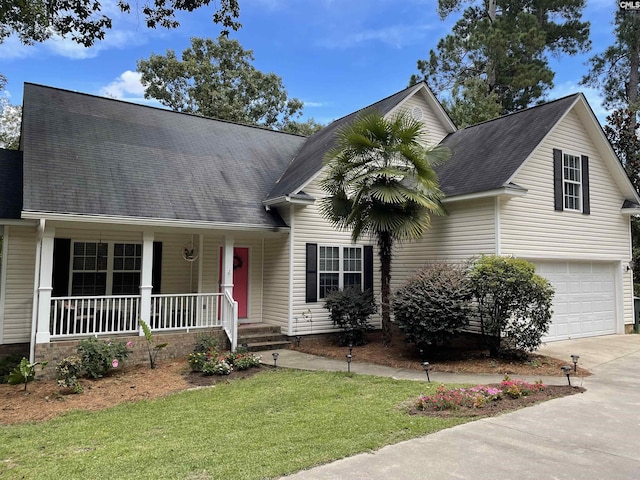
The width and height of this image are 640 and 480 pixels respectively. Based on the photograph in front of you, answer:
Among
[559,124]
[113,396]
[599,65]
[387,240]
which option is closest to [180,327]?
[113,396]

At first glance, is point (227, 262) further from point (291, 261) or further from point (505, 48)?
point (505, 48)

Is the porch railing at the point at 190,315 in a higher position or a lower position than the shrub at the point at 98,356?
higher

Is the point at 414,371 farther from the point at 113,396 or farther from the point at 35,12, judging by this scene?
the point at 35,12

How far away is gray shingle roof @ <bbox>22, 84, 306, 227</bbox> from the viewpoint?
368 inches

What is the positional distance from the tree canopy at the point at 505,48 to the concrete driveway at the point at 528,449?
19.1 metres

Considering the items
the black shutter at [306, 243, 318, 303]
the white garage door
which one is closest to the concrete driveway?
the white garage door

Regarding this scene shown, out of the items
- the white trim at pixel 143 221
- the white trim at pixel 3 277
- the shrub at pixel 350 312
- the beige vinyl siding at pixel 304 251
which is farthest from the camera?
the beige vinyl siding at pixel 304 251

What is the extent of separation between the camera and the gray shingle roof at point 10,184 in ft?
31.6

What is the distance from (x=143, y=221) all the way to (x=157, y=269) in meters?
2.74

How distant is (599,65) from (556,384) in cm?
2727

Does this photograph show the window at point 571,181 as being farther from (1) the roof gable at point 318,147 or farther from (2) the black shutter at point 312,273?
(2) the black shutter at point 312,273

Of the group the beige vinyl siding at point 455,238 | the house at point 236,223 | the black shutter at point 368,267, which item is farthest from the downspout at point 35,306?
the beige vinyl siding at point 455,238

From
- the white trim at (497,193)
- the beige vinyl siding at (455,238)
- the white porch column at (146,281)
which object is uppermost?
the white trim at (497,193)

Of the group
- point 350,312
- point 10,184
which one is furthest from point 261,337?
point 10,184
